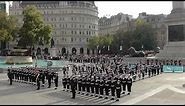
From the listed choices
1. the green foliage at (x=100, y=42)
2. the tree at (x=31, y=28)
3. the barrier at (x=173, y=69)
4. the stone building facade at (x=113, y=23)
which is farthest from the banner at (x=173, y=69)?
the stone building facade at (x=113, y=23)

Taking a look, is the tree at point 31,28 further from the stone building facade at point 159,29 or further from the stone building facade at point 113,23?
the stone building facade at point 113,23

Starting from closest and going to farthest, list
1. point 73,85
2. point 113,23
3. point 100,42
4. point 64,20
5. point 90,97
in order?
point 90,97 < point 73,85 < point 100,42 < point 64,20 < point 113,23

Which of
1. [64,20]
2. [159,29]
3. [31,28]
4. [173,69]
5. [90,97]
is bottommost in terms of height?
[90,97]

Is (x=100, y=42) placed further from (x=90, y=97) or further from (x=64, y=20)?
(x=90, y=97)

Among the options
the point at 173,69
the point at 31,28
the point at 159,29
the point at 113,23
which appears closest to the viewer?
the point at 173,69

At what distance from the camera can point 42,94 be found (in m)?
25.1

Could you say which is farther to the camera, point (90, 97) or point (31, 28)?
point (31, 28)

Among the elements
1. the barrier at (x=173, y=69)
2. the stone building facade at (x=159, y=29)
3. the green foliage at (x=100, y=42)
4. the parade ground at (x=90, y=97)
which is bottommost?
the parade ground at (x=90, y=97)

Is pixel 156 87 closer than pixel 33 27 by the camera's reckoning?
Yes

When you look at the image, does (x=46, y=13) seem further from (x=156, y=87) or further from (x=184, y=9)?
(x=156, y=87)

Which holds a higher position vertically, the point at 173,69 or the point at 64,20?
the point at 64,20

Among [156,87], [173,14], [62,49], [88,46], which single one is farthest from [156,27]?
[156,87]

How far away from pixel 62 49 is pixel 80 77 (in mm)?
110224

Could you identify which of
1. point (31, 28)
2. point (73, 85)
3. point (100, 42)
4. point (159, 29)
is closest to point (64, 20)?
point (100, 42)
